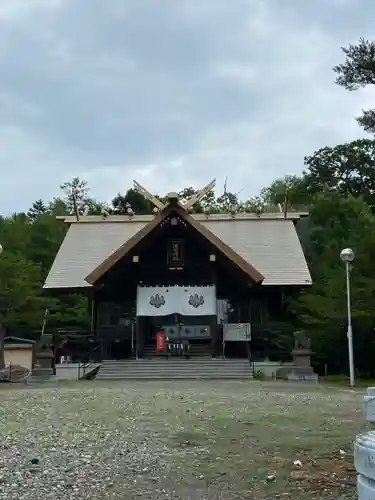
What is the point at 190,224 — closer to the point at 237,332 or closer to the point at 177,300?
the point at 177,300

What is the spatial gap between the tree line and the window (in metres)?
4.20

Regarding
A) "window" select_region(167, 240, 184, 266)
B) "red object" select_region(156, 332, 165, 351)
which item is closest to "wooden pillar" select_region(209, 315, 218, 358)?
"red object" select_region(156, 332, 165, 351)

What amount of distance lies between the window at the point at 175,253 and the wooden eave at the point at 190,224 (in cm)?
142

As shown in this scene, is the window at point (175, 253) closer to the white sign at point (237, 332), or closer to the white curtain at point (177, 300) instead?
the white curtain at point (177, 300)

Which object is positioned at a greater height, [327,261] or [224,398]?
[327,261]

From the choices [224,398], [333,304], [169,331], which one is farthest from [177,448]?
[169,331]

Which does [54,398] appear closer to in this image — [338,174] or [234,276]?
[234,276]

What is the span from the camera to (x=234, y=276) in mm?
24125

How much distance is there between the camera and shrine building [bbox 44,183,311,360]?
76.2 feet

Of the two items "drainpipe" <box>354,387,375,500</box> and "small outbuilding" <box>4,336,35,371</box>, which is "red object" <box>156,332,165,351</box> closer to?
"small outbuilding" <box>4,336,35,371</box>

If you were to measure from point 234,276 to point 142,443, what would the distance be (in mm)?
17067

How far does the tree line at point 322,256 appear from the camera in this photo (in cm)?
2070

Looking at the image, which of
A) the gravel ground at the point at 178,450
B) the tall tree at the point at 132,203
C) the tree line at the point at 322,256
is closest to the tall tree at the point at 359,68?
the tree line at the point at 322,256

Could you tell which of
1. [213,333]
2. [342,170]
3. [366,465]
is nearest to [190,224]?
[213,333]
